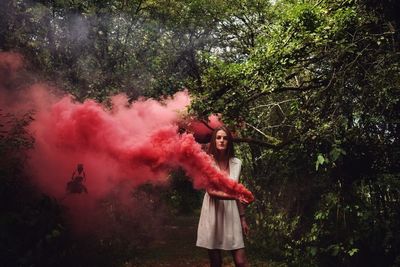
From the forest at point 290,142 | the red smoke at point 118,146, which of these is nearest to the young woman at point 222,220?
the red smoke at point 118,146

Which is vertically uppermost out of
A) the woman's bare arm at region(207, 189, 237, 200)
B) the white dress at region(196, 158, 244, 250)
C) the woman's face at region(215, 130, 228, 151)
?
the woman's face at region(215, 130, 228, 151)

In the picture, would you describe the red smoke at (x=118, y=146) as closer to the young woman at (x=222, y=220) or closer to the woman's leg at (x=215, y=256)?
the young woman at (x=222, y=220)

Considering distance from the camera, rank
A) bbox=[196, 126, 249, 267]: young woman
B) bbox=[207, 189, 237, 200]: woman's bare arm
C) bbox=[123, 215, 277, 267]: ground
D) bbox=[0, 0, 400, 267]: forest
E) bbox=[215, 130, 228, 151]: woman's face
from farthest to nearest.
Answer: bbox=[123, 215, 277, 267]: ground < bbox=[0, 0, 400, 267]: forest < bbox=[215, 130, 228, 151]: woman's face < bbox=[196, 126, 249, 267]: young woman < bbox=[207, 189, 237, 200]: woman's bare arm

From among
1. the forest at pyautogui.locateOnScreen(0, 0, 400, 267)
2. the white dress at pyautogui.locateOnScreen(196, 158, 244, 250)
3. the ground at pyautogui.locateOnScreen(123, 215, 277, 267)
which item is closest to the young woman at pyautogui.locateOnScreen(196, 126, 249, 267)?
the white dress at pyautogui.locateOnScreen(196, 158, 244, 250)

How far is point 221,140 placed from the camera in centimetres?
543

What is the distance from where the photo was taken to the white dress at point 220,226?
5156mm

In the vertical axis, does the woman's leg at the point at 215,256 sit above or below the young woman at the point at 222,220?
below

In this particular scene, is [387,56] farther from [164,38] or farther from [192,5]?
[164,38]

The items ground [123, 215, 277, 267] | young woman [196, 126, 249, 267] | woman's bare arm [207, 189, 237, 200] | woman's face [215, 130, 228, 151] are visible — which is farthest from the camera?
ground [123, 215, 277, 267]

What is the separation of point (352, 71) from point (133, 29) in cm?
1105

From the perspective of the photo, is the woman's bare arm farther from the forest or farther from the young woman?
the forest

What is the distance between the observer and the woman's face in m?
5.43

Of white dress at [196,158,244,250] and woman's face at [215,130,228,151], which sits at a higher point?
woman's face at [215,130,228,151]

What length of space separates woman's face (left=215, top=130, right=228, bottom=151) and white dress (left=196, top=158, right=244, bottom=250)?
1.46 ft
